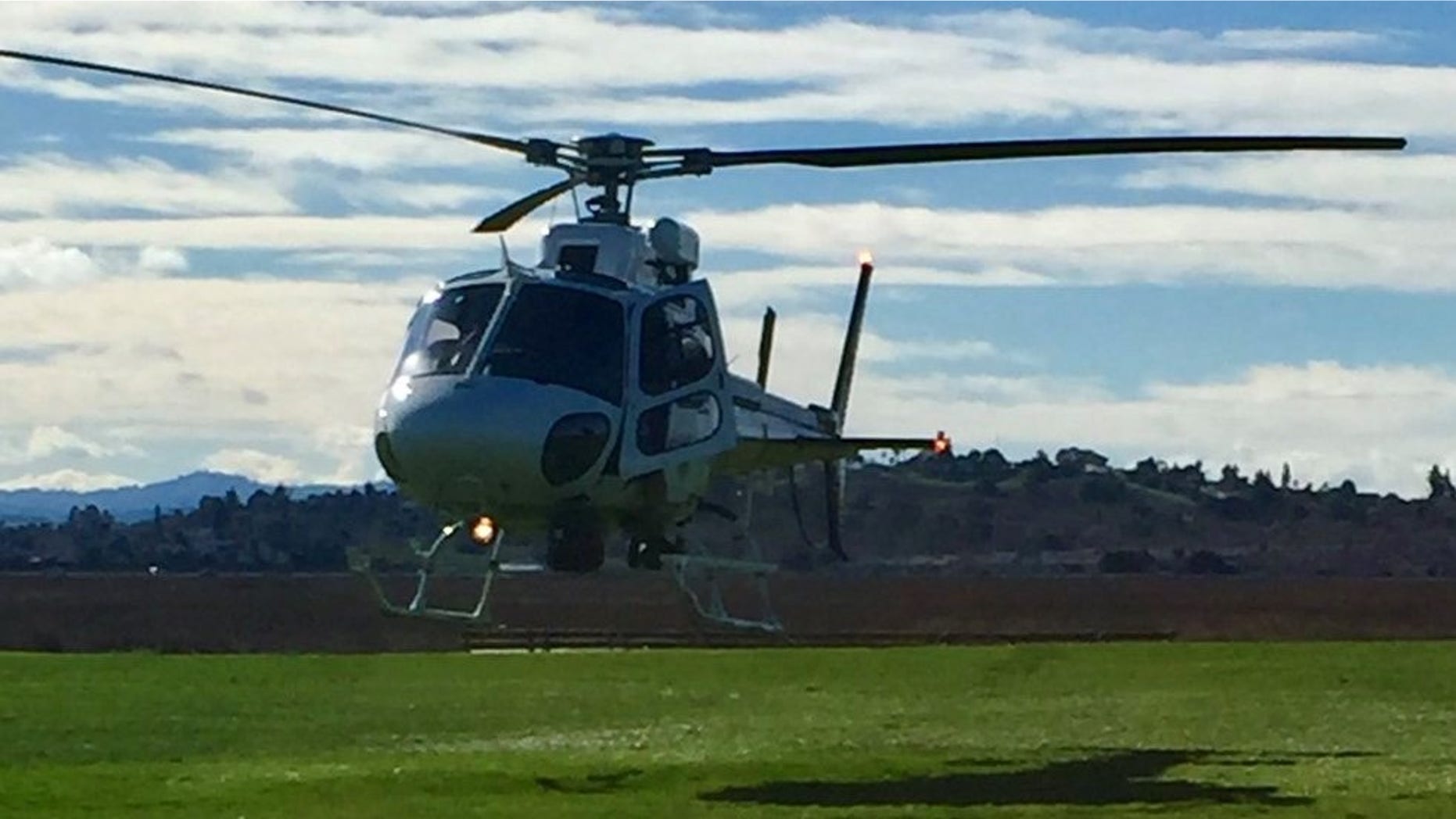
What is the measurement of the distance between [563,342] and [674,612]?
82.0m

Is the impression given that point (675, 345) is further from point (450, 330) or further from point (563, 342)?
point (450, 330)

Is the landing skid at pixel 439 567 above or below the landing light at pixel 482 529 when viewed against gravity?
below

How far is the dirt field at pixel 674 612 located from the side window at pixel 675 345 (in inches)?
1571

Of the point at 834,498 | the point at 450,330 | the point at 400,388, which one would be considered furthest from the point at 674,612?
the point at 400,388

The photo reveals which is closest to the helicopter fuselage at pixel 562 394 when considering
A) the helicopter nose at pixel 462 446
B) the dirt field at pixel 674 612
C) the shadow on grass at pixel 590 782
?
the helicopter nose at pixel 462 446

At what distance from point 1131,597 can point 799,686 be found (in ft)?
258

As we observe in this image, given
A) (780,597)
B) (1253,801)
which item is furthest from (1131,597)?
(1253,801)

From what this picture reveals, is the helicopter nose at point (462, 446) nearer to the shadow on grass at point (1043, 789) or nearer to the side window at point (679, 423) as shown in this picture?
the side window at point (679, 423)

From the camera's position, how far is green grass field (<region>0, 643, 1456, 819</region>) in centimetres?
2620

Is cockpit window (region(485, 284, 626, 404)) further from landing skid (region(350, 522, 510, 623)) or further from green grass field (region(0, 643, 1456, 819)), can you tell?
green grass field (region(0, 643, 1456, 819))

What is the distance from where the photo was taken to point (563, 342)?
2606cm

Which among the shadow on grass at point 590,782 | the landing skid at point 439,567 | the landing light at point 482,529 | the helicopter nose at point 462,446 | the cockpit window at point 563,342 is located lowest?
the shadow on grass at point 590,782

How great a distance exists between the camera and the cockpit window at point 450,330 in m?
25.8

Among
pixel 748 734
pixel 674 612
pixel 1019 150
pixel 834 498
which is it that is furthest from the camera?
pixel 674 612
